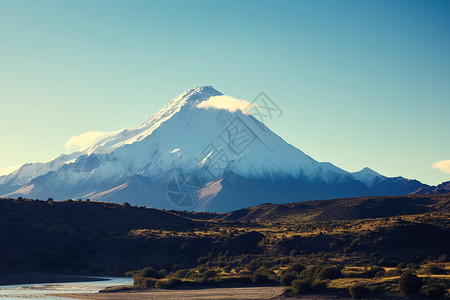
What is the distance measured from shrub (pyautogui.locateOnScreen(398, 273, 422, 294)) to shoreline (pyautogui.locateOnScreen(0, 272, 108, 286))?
173 feet

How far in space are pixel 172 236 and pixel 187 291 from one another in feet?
163

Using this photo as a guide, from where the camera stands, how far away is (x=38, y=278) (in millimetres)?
92250

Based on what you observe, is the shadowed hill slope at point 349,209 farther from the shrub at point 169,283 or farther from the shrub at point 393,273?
the shrub at point 393,273

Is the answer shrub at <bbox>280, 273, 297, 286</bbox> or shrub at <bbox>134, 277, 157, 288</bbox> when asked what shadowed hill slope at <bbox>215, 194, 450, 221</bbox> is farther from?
shrub at <bbox>280, 273, 297, 286</bbox>

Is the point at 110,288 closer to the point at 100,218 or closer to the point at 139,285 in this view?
the point at 139,285

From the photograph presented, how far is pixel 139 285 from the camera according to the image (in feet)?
256

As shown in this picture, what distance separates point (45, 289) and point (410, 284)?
46.9m

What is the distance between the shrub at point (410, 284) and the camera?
180ft

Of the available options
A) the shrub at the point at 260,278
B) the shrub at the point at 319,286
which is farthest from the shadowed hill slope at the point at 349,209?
the shrub at the point at 319,286

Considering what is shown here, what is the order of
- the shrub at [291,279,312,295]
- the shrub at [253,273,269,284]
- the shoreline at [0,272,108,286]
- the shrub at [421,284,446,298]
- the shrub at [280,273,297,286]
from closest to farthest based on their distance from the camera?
the shrub at [421,284,446,298] < the shrub at [291,279,312,295] < the shrub at [280,273,297,286] < the shrub at [253,273,269,284] < the shoreline at [0,272,108,286]

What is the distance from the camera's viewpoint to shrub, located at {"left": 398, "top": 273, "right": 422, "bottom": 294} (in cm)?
5497

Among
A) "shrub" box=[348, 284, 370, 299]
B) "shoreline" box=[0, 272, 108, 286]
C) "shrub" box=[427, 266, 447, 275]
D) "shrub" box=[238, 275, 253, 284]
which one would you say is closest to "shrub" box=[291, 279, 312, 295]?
"shrub" box=[348, 284, 370, 299]

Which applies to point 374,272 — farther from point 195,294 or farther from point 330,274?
point 195,294

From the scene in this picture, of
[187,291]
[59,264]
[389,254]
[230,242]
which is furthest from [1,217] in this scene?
[389,254]
